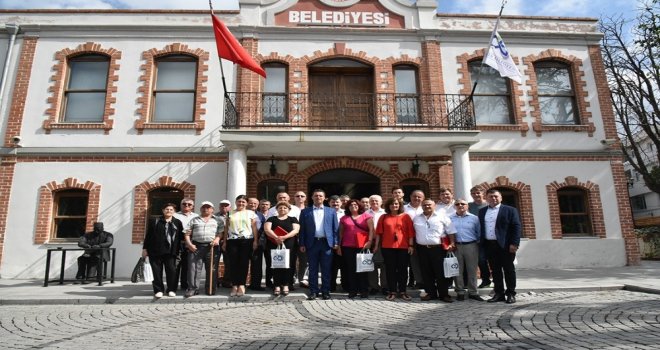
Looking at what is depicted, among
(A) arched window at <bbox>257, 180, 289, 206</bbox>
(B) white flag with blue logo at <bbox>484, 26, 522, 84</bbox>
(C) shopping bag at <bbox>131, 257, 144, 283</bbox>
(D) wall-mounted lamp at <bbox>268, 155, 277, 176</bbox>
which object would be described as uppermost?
(B) white flag with blue logo at <bbox>484, 26, 522, 84</bbox>

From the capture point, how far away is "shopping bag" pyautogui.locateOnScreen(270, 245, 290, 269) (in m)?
6.76

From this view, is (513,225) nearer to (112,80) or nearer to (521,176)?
(521,176)

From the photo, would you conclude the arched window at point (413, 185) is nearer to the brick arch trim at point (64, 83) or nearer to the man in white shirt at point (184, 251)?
the man in white shirt at point (184, 251)

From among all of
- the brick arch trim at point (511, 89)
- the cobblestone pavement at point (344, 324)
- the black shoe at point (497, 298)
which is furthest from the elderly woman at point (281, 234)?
the brick arch trim at point (511, 89)

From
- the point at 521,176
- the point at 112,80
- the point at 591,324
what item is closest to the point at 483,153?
the point at 521,176

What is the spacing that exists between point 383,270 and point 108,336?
4.32 m

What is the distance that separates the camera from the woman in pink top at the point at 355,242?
269 inches

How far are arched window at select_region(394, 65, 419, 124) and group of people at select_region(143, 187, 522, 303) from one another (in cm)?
462

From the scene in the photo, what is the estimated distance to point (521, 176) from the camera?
11.2 m

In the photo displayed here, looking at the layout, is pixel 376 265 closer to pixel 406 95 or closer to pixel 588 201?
pixel 406 95

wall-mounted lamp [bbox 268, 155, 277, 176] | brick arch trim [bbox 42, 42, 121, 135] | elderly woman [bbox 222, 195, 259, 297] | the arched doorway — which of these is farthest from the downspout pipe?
the arched doorway

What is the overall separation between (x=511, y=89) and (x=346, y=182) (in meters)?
5.47

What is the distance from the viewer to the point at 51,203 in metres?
10.4

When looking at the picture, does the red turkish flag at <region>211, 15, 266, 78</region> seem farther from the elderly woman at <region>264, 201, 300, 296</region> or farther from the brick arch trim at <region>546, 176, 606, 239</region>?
the brick arch trim at <region>546, 176, 606, 239</region>
